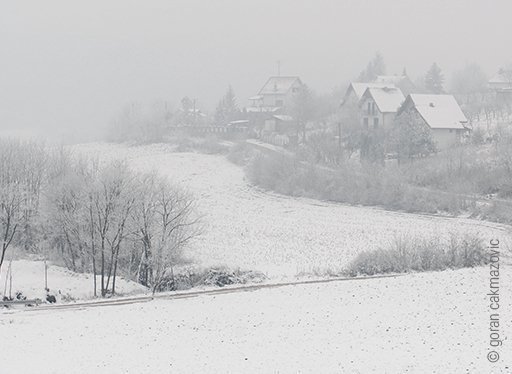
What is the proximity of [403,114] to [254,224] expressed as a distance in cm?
2866

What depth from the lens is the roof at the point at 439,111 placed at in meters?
78.5

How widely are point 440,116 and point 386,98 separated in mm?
12225

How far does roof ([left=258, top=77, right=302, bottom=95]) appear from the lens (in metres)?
123

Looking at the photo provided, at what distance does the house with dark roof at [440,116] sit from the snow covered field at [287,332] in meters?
44.8

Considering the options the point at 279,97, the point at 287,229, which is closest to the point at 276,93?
the point at 279,97

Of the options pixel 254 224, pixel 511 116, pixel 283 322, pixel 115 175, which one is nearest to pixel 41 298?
pixel 115 175

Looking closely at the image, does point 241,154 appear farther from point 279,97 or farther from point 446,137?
point 279,97

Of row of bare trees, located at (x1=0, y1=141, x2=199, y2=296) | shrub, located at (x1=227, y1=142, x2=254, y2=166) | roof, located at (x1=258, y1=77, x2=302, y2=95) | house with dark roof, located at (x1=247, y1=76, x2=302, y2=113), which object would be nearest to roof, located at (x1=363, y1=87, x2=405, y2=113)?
shrub, located at (x1=227, y1=142, x2=254, y2=166)

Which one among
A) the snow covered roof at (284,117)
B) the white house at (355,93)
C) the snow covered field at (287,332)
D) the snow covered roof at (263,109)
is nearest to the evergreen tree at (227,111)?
the snow covered roof at (263,109)

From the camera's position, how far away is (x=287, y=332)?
88.8ft

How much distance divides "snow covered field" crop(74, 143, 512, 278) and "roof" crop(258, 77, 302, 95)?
43561 millimetres

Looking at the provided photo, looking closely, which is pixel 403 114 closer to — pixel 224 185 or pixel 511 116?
pixel 511 116

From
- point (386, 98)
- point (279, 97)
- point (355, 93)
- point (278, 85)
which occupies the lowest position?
point (386, 98)

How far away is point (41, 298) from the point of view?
118 ft
